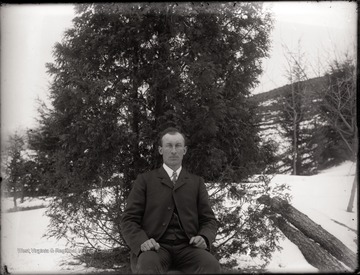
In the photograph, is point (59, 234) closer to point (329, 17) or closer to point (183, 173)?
→ point (183, 173)

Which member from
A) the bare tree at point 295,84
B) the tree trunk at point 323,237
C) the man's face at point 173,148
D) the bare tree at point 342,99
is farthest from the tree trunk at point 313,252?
the bare tree at point 295,84

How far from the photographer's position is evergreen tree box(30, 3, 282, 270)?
4.09 metres

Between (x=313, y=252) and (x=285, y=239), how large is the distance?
0.48m

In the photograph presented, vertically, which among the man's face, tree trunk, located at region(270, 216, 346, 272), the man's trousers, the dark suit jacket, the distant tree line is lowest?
tree trunk, located at region(270, 216, 346, 272)

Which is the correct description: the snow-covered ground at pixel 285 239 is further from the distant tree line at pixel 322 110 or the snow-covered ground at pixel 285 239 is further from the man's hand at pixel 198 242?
the man's hand at pixel 198 242

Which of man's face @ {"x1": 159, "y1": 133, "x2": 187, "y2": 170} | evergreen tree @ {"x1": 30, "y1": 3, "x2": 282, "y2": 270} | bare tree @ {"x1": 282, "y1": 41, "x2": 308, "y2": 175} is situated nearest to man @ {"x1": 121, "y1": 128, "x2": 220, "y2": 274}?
man's face @ {"x1": 159, "y1": 133, "x2": 187, "y2": 170}

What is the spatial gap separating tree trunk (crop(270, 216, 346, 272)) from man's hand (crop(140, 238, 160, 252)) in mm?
2750

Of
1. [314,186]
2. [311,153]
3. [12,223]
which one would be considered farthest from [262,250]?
[311,153]

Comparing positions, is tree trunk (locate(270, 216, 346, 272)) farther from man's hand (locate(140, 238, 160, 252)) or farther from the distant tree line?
man's hand (locate(140, 238, 160, 252))

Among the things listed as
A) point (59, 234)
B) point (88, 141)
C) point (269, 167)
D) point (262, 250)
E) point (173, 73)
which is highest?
point (173, 73)

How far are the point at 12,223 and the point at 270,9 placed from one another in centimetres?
481

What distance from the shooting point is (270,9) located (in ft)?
15.3

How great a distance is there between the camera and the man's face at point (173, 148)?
322cm

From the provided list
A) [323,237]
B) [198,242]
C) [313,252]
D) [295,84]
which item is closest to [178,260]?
[198,242]
